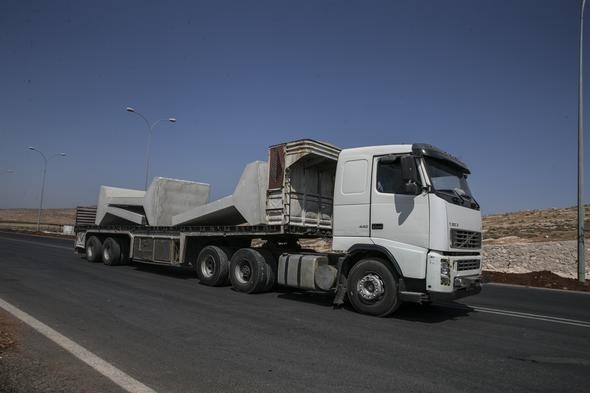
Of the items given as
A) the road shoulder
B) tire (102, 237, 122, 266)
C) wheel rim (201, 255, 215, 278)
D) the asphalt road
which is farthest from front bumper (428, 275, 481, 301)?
tire (102, 237, 122, 266)

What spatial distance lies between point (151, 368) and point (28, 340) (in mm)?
1944

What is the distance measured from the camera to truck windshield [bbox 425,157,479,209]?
781 cm

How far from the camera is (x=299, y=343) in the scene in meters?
6.09

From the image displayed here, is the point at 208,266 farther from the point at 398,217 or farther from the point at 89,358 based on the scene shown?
the point at 89,358

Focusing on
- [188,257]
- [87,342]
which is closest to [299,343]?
[87,342]

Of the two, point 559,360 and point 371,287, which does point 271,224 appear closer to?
point 371,287

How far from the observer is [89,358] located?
16.6 feet

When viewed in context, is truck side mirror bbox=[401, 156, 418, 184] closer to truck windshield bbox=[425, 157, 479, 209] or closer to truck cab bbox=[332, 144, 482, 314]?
truck cab bbox=[332, 144, 482, 314]

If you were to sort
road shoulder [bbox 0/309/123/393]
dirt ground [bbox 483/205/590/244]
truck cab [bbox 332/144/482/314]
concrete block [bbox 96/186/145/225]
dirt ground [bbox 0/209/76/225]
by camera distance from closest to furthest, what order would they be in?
1. road shoulder [bbox 0/309/123/393]
2. truck cab [bbox 332/144/482/314]
3. concrete block [bbox 96/186/145/225]
4. dirt ground [bbox 483/205/590/244]
5. dirt ground [bbox 0/209/76/225]

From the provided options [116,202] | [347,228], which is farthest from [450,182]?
[116,202]

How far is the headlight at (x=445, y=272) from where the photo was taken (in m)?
7.42

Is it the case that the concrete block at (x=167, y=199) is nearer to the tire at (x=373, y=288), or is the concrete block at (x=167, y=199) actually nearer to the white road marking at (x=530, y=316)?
the tire at (x=373, y=288)

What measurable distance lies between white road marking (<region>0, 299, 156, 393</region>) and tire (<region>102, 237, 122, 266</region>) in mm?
8860

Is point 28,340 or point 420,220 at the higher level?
point 420,220
